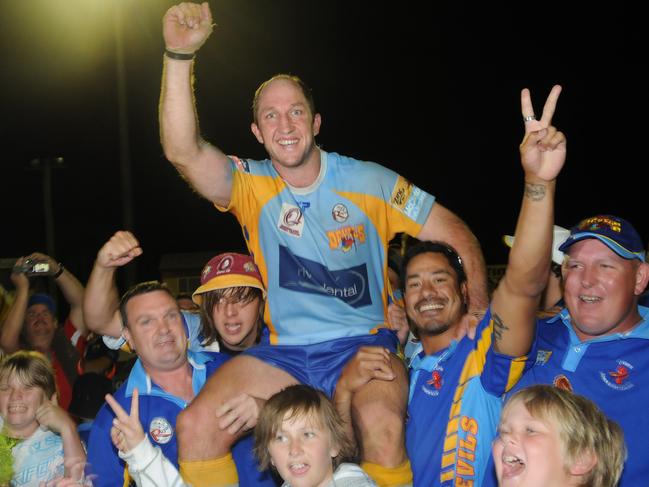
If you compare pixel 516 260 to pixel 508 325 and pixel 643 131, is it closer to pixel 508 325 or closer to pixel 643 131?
pixel 508 325

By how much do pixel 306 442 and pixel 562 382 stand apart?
47.5 inches

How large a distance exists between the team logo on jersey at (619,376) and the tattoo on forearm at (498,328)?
0.58 meters

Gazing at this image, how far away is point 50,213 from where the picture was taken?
1328cm

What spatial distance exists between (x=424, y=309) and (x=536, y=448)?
1.31 metres

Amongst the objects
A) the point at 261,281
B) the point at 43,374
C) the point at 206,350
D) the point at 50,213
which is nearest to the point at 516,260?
the point at 261,281

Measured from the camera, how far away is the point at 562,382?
3537 millimetres

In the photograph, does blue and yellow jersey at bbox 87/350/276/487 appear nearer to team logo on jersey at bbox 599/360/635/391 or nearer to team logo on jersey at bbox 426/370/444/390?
team logo on jersey at bbox 426/370/444/390

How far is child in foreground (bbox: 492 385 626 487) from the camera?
2639 mm

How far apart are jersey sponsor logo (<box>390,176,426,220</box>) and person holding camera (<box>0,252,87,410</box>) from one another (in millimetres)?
3328

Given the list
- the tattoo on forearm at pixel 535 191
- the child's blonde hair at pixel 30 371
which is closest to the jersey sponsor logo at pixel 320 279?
the tattoo on forearm at pixel 535 191

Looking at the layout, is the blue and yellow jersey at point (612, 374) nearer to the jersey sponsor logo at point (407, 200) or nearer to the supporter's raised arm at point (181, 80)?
the jersey sponsor logo at point (407, 200)

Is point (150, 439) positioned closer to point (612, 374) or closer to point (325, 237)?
point (325, 237)

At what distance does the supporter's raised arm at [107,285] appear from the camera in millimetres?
4426

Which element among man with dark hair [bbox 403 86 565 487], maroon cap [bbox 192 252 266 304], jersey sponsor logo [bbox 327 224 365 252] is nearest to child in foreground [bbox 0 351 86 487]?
maroon cap [bbox 192 252 266 304]
